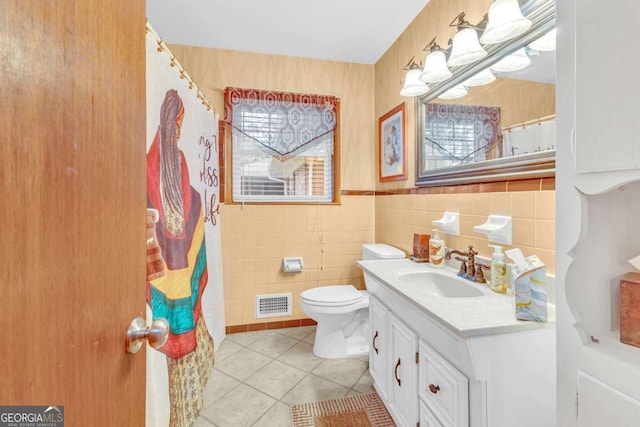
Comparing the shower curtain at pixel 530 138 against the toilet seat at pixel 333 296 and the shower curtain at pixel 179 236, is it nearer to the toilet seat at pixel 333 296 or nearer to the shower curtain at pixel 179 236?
the toilet seat at pixel 333 296

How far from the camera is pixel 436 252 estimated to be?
65.1 inches

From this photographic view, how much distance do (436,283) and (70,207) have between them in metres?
1.59

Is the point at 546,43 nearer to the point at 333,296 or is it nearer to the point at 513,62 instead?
the point at 513,62

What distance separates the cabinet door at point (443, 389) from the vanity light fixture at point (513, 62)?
124cm

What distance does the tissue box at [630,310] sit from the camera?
1.89 ft

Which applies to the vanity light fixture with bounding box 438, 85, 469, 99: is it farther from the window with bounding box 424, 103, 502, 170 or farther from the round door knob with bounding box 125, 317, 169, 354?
the round door knob with bounding box 125, 317, 169, 354

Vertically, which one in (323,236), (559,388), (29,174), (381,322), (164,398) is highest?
(29,174)

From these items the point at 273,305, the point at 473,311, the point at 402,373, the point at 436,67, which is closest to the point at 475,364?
the point at 473,311

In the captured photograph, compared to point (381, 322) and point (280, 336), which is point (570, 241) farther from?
point (280, 336)

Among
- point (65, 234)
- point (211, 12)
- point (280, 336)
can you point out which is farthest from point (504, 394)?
point (211, 12)

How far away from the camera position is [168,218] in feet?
4.41

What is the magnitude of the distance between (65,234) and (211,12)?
2.19 metres

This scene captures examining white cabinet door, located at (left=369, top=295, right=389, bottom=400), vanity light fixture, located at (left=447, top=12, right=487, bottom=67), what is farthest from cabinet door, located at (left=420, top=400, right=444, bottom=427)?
vanity light fixture, located at (left=447, top=12, right=487, bottom=67)

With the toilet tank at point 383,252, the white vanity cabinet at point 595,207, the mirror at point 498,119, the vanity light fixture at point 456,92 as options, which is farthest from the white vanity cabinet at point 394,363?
the vanity light fixture at point 456,92
